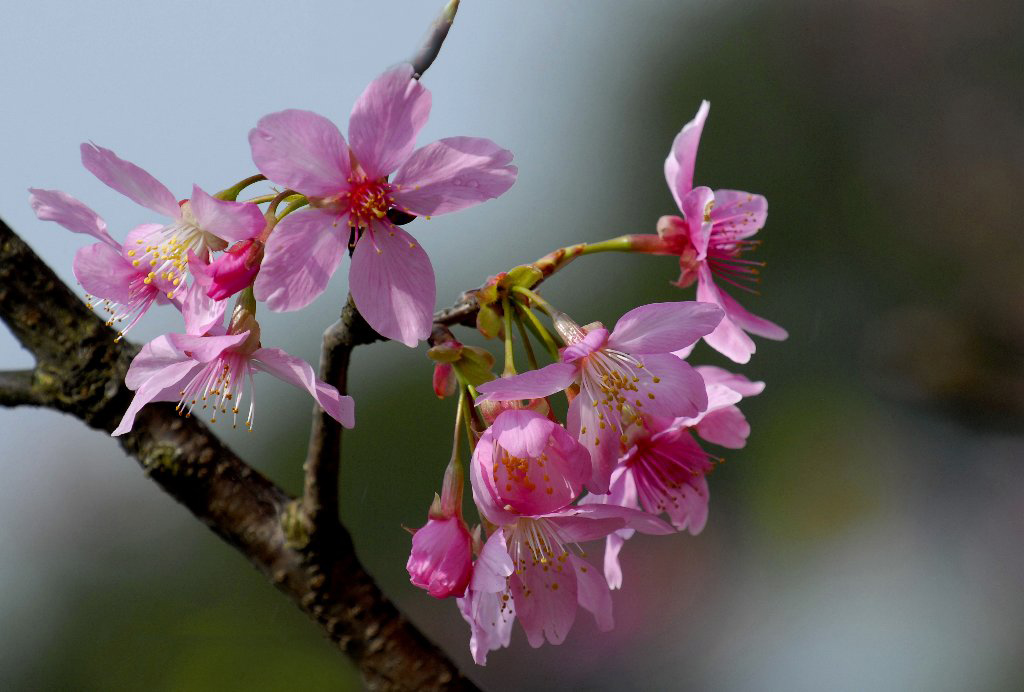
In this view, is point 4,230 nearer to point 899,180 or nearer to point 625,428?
point 625,428

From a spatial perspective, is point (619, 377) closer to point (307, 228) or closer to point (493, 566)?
point (493, 566)

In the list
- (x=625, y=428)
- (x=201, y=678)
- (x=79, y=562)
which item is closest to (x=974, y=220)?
(x=201, y=678)

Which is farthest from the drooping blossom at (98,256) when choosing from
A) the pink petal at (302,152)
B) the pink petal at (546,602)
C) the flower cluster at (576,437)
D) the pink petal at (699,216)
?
the pink petal at (699,216)

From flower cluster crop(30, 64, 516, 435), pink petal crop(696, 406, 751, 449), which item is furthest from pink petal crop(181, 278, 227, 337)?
pink petal crop(696, 406, 751, 449)

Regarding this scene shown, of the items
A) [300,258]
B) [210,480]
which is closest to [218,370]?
[300,258]

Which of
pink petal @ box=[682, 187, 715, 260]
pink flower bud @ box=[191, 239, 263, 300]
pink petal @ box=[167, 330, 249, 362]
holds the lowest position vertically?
pink petal @ box=[682, 187, 715, 260]

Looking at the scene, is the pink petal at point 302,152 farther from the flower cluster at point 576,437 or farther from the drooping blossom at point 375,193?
the flower cluster at point 576,437

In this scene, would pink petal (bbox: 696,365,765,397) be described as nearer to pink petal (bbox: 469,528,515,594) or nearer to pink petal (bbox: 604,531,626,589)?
pink petal (bbox: 604,531,626,589)
